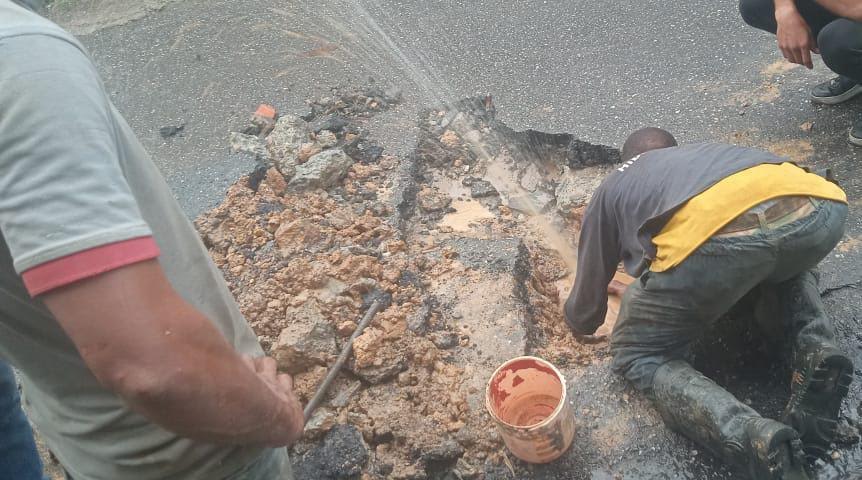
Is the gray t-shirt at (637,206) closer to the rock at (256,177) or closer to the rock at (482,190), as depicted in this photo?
the rock at (482,190)

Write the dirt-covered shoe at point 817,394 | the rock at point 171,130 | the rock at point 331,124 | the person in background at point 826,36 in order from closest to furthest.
→ the dirt-covered shoe at point 817,394
the person in background at point 826,36
the rock at point 331,124
the rock at point 171,130

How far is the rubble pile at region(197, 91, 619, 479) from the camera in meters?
2.54

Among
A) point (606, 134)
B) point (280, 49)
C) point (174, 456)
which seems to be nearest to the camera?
point (174, 456)

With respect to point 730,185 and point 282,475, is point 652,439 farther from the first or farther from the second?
point 282,475

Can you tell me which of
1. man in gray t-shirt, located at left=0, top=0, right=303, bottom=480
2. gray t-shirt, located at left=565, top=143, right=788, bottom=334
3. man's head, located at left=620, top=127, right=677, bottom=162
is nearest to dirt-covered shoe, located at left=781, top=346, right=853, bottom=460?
gray t-shirt, located at left=565, top=143, right=788, bottom=334

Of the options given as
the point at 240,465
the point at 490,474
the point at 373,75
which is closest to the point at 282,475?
the point at 240,465

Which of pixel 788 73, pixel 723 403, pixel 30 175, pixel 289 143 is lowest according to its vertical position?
pixel 788 73

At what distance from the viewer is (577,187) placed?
3666 millimetres

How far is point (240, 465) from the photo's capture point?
4.96 ft

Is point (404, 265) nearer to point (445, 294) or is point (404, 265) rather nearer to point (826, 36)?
point (445, 294)

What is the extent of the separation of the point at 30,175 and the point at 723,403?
7.01 feet

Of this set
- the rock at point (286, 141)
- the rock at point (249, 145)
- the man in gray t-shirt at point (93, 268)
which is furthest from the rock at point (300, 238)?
the man in gray t-shirt at point (93, 268)

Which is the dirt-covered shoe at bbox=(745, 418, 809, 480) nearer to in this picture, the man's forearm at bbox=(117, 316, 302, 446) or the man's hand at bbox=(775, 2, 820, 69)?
the man's forearm at bbox=(117, 316, 302, 446)

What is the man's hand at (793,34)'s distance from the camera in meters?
3.44
